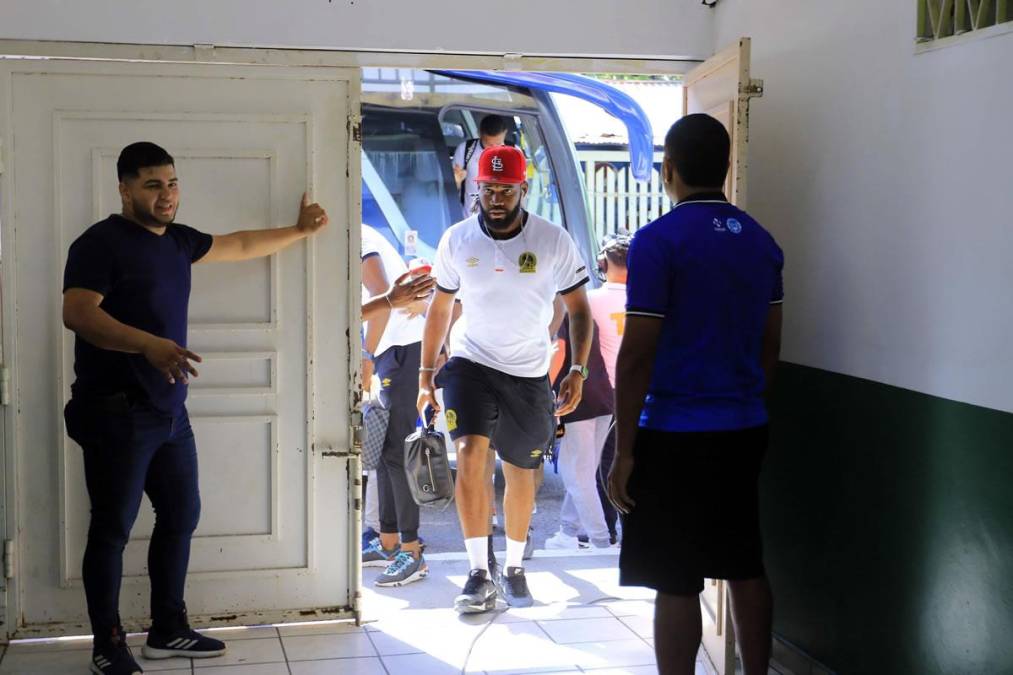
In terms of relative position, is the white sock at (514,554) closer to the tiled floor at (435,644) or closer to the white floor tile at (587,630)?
the tiled floor at (435,644)

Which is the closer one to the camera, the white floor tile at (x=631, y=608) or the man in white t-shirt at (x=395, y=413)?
the white floor tile at (x=631, y=608)

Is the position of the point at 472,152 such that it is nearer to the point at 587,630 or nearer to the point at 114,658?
the point at 587,630

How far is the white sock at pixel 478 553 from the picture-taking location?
450cm

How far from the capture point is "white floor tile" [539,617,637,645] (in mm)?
4098

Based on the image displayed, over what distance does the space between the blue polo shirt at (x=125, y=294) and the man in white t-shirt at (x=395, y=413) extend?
155 centimetres

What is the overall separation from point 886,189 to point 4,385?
9.52 feet

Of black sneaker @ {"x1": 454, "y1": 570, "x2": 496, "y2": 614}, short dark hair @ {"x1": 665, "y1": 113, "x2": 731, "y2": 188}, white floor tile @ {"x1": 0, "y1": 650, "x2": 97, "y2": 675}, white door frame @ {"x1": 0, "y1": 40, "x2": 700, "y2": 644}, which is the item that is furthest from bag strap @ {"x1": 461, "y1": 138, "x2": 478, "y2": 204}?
short dark hair @ {"x1": 665, "y1": 113, "x2": 731, "y2": 188}

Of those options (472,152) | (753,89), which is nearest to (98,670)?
(753,89)

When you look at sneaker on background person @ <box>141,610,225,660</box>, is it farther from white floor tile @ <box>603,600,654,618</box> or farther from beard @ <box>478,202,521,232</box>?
beard @ <box>478,202,521,232</box>

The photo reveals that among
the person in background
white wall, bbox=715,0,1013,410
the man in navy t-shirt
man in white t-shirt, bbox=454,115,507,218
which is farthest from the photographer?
man in white t-shirt, bbox=454,115,507,218

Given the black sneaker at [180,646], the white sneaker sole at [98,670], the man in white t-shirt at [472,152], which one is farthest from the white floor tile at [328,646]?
the man in white t-shirt at [472,152]

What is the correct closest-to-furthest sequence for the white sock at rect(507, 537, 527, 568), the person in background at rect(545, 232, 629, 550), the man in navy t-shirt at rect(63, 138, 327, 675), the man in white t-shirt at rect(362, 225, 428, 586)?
the man in navy t-shirt at rect(63, 138, 327, 675)
the white sock at rect(507, 537, 527, 568)
the man in white t-shirt at rect(362, 225, 428, 586)
the person in background at rect(545, 232, 629, 550)

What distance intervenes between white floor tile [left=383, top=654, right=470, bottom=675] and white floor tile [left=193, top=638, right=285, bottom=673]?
0.38 m

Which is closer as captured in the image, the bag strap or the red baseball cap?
the red baseball cap
